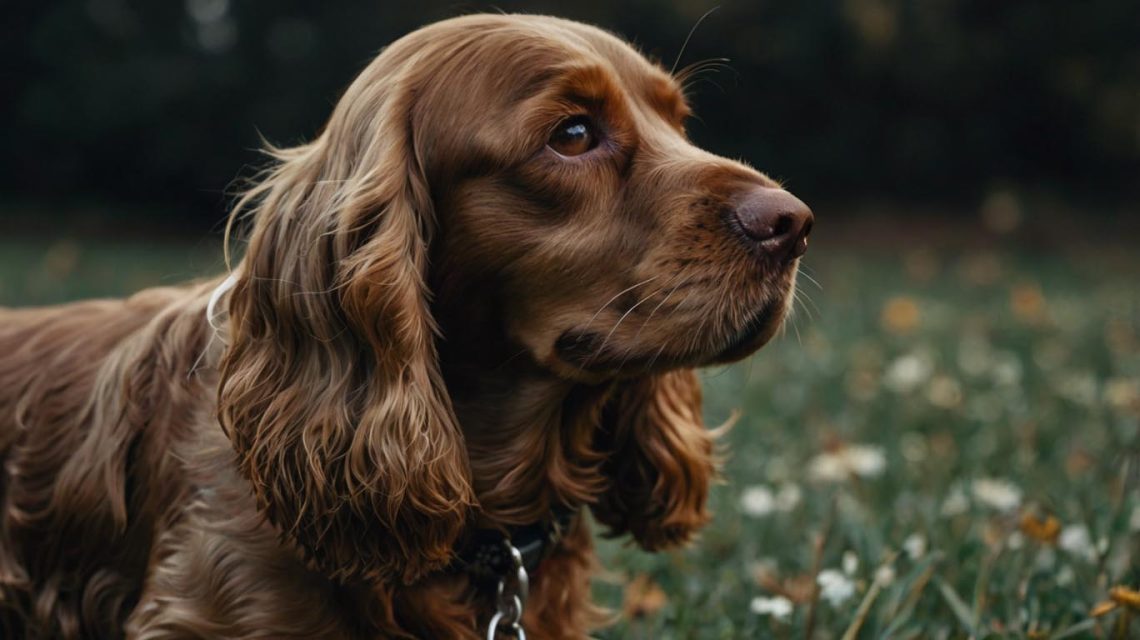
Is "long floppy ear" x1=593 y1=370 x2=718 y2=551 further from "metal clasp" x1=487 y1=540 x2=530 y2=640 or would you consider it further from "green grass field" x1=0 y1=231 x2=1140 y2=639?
"metal clasp" x1=487 y1=540 x2=530 y2=640

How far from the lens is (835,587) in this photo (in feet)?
8.34

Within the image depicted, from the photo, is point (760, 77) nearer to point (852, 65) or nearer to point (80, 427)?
point (852, 65)

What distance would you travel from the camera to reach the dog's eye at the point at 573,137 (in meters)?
2.22

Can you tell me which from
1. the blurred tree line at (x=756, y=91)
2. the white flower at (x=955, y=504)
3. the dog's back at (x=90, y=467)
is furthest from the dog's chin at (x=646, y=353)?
the blurred tree line at (x=756, y=91)

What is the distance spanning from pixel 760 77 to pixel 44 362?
17593 millimetres

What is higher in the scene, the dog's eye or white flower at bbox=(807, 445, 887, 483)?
the dog's eye

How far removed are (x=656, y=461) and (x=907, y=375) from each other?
237 centimetres

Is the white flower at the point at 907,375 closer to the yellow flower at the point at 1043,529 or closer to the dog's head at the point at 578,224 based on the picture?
the yellow flower at the point at 1043,529

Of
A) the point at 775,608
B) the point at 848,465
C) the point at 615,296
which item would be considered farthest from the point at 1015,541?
the point at 615,296

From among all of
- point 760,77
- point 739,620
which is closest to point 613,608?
point 739,620

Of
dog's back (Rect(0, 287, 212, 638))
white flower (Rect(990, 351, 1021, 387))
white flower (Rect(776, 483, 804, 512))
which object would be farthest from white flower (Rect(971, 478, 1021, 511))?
dog's back (Rect(0, 287, 212, 638))

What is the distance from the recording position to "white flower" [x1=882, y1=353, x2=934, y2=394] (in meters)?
4.76

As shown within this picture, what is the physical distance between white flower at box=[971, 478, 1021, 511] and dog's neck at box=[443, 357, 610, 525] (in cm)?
136

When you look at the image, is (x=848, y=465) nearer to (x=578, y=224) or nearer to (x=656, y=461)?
(x=656, y=461)
